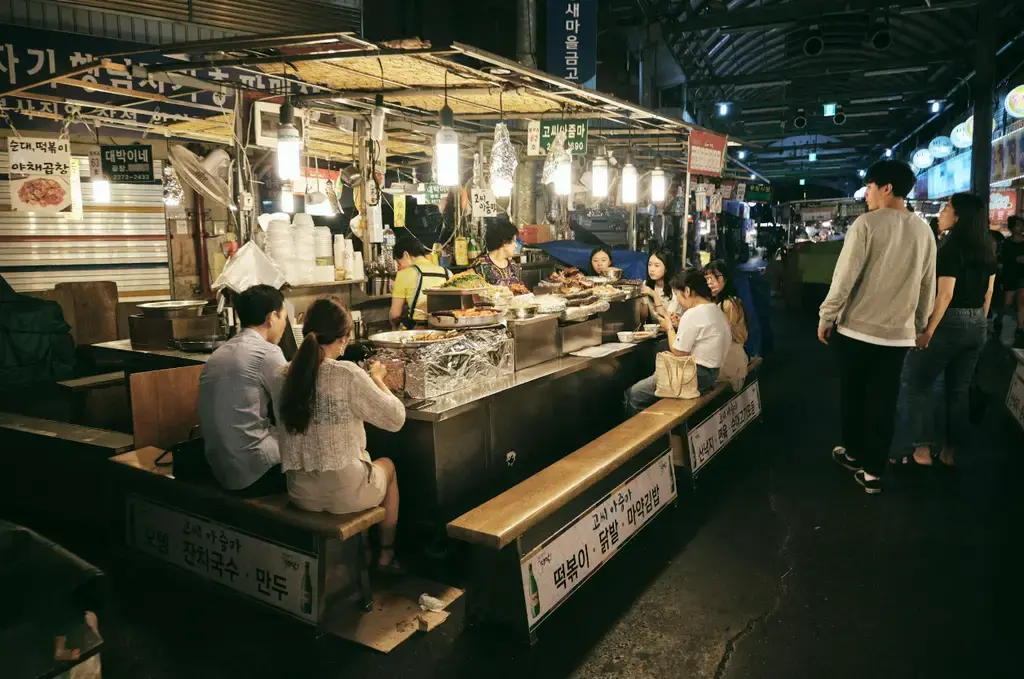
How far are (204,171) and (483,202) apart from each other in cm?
390

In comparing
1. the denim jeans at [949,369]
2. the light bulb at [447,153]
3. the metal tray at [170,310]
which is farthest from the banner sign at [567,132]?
the denim jeans at [949,369]

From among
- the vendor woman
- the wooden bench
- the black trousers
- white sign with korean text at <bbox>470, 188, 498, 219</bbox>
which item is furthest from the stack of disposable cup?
the black trousers

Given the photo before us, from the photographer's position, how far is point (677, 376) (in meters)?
6.51

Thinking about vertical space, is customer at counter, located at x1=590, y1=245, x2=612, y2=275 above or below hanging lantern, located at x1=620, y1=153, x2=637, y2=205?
below

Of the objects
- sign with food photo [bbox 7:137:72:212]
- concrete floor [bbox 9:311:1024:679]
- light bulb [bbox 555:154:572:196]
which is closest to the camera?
concrete floor [bbox 9:311:1024:679]

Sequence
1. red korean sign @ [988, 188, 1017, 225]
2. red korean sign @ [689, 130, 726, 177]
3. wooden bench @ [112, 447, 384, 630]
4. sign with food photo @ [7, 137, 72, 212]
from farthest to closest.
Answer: red korean sign @ [988, 188, 1017, 225], red korean sign @ [689, 130, 726, 177], sign with food photo @ [7, 137, 72, 212], wooden bench @ [112, 447, 384, 630]

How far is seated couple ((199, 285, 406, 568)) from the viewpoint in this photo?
4.01 metres

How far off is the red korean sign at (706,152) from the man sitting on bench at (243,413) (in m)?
6.60

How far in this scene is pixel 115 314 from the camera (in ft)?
40.0

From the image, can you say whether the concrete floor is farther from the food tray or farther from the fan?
the fan

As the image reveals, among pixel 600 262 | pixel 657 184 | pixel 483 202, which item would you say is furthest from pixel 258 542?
pixel 657 184

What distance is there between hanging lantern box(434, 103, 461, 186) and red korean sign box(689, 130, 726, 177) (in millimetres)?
3909

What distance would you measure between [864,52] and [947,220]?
1378 cm

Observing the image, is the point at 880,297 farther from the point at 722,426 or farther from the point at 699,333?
the point at 722,426
